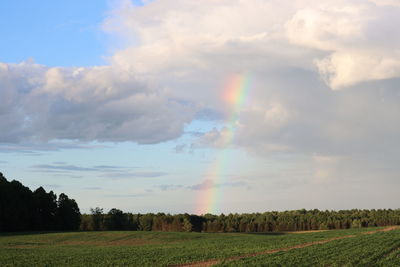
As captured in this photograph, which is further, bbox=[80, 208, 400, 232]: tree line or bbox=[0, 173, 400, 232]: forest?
bbox=[80, 208, 400, 232]: tree line

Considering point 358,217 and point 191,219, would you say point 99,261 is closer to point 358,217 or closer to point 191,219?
point 191,219

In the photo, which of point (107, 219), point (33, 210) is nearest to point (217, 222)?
point (107, 219)

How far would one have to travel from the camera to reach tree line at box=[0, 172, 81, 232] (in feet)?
351

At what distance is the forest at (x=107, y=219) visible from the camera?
10950cm

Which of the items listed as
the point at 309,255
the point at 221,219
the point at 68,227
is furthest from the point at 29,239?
the point at 221,219

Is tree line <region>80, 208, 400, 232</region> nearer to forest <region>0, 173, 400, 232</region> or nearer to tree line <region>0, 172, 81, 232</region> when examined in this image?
forest <region>0, 173, 400, 232</region>

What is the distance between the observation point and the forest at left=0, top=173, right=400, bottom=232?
10950cm

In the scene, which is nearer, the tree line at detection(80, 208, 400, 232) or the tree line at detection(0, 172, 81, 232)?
the tree line at detection(0, 172, 81, 232)

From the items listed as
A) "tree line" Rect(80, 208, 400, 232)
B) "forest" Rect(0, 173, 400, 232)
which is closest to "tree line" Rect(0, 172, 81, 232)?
"forest" Rect(0, 173, 400, 232)

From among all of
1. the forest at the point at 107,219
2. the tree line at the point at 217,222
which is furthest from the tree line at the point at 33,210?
the tree line at the point at 217,222

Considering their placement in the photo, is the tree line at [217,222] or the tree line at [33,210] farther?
the tree line at [217,222]

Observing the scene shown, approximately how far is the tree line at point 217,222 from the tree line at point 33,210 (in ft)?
47.5

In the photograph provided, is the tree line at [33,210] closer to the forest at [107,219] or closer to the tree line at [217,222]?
the forest at [107,219]

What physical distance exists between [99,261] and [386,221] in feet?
520
